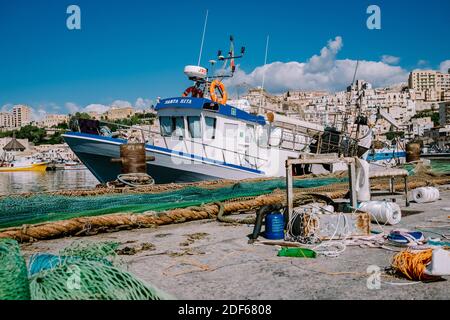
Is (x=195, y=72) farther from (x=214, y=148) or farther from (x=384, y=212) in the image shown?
(x=384, y=212)

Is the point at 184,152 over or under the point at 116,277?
over

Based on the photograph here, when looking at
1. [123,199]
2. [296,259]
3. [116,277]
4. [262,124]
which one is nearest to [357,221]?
[296,259]

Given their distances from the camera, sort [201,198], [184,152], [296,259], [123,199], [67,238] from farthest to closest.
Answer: [184,152] → [201,198] → [123,199] → [67,238] → [296,259]

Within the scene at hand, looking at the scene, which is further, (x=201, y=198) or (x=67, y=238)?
(x=201, y=198)

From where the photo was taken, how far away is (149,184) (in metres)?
10.3

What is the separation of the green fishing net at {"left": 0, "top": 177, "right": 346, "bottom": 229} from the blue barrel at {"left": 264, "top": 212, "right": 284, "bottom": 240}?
2573 millimetres

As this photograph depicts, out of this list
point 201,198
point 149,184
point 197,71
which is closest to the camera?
point 201,198

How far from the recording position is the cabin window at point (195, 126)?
14008 mm

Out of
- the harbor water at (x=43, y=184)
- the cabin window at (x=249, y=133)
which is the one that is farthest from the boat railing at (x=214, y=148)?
the harbor water at (x=43, y=184)

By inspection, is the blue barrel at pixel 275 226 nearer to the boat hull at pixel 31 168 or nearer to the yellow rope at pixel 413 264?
the yellow rope at pixel 413 264

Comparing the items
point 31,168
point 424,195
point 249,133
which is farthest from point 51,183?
point 31,168

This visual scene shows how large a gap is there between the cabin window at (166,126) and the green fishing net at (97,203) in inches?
212
